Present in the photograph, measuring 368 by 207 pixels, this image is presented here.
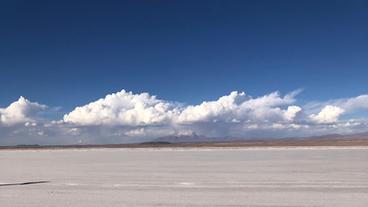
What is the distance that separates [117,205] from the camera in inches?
598

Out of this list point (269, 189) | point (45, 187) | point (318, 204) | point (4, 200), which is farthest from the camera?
point (45, 187)

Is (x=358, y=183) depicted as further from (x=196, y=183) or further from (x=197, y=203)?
(x=197, y=203)

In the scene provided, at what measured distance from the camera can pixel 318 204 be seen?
14953 millimetres

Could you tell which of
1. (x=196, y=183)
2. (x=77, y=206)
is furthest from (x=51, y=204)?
(x=196, y=183)

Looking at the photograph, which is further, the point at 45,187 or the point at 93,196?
the point at 45,187

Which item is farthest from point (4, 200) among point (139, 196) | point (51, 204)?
point (139, 196)

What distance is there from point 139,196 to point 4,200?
4.38 meters

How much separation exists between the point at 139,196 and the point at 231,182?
5952 millimetres

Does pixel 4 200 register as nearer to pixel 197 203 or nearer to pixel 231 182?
pixel 197 203

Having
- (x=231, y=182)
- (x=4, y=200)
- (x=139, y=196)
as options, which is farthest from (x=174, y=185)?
(x=4, y=200)

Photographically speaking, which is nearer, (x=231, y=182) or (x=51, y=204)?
(x=51, y=204)

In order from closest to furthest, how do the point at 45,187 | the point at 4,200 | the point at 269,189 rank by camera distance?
the point at 4,200
the point at 269,189
the point at 45,187

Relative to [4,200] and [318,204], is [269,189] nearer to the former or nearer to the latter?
[318,204]

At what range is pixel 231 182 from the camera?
870 inches
